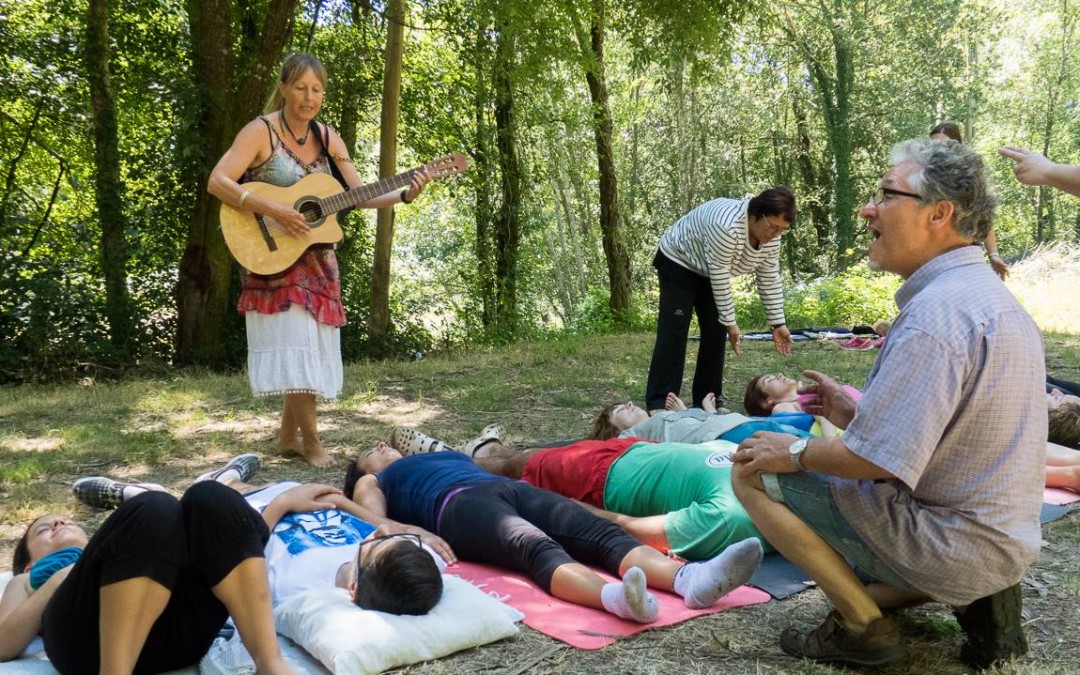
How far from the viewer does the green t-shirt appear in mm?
3189

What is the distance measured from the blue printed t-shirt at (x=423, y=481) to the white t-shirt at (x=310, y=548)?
243 millimetres

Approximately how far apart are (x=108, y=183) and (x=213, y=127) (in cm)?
120

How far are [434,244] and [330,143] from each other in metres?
18.2

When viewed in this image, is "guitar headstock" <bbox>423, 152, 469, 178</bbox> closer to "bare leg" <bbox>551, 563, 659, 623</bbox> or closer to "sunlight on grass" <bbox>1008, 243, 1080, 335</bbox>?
"bare leg" <bbox>551, 563, 659, 623</bbox>

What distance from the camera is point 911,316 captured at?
2.07 meters

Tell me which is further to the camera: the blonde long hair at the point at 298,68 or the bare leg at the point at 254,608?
the blonde long hair at the point at 298,68

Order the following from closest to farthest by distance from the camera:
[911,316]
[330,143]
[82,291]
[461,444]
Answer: [911,316] < [330,143] < [461,444] < [82,291]

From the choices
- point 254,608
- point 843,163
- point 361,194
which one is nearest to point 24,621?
point 254,608

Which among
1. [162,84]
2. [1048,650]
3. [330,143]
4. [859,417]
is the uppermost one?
[162,84]

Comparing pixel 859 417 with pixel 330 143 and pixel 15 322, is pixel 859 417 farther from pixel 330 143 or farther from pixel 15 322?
pixel 15 322

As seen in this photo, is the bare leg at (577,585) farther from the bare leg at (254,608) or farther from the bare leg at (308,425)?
the bare leg at (308,425)

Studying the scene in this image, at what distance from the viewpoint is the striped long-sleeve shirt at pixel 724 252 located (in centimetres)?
516

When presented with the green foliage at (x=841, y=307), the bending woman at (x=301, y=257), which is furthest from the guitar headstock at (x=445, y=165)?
the green foliage at (x=841, y=307)

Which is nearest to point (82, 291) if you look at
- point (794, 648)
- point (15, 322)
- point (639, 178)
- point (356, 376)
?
point (15, 322)
